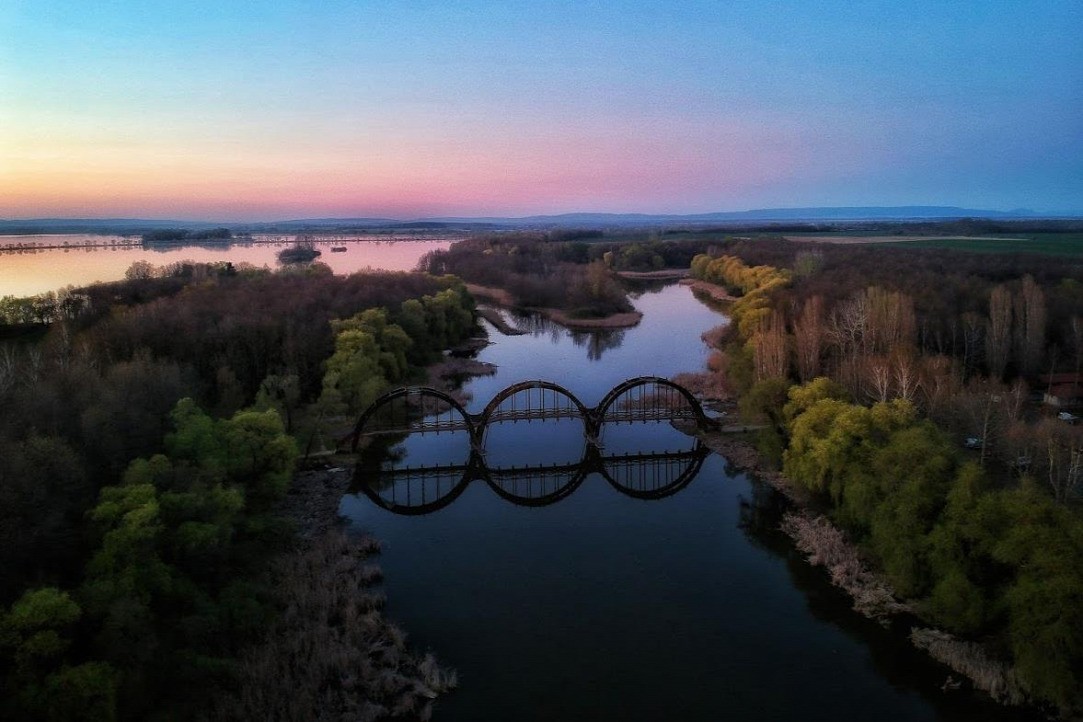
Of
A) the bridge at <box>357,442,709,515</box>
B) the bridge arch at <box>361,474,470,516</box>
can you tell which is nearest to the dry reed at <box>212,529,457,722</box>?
the bridge arch at <box>361,474,470,516</box>

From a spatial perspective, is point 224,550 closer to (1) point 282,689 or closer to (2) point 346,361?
(1) point 282,689

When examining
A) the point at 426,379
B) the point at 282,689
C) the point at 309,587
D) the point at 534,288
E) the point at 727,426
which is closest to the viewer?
the point at 282,689

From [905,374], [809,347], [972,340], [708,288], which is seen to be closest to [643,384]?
[809,347]

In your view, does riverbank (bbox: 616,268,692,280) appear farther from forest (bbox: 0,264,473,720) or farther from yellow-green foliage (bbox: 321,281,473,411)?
forest (bbox: 0,264,473,720)

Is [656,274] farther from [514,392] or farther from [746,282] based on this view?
[514,392]

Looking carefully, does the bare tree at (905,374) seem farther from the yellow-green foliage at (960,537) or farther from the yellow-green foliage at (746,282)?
the yellow-green foliage at (746,282)

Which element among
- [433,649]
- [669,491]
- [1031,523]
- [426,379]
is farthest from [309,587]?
[426,379]
